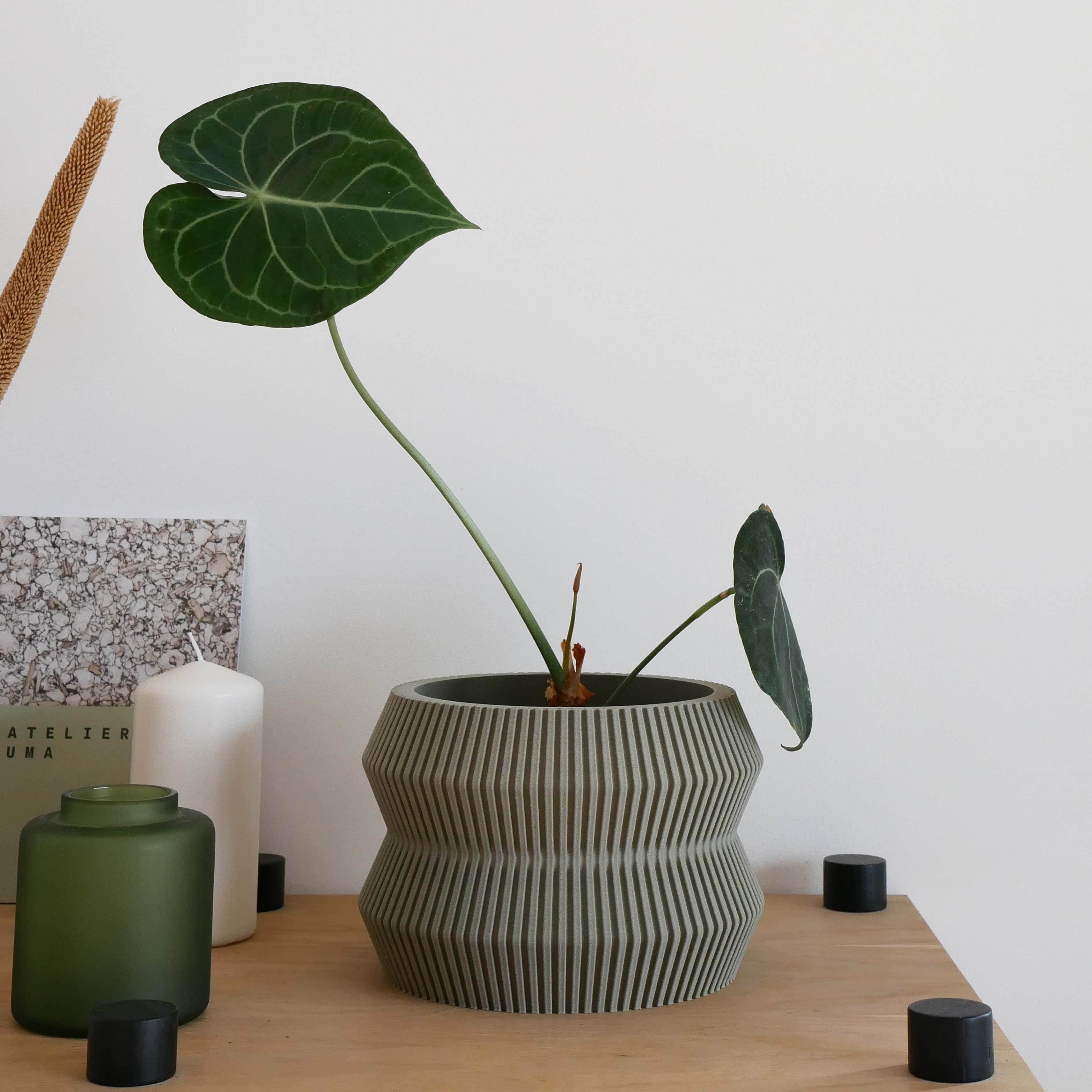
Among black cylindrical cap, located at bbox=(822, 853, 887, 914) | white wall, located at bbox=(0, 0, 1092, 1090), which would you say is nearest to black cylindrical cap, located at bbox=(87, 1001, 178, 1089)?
white wall, located at bbox=(0, 0, 1092, 1090)

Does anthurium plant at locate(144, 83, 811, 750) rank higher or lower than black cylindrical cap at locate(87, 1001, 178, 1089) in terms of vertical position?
higher

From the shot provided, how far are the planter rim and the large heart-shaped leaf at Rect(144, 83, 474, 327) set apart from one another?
28 cm

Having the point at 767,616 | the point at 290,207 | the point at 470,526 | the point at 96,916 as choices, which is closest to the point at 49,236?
the point at 290,207

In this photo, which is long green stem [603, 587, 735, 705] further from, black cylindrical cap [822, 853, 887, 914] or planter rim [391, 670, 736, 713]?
black cylindrical cap [822, 853, 887, 914]

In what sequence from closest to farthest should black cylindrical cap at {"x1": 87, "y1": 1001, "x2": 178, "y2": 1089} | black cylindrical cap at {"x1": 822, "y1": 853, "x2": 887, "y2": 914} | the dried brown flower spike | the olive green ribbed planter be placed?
1. black cylindrical cap at {"x1": 87, "y1": 1001, "x2": 178, "y2": 1089}
2. the olive green ribbed planter
3. the dried brown flower spike
4. black cylindrical cap at {"x1": 822, "y1": 853, "x2": 887, "y2": 914}

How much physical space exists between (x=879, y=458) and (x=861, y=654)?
189mm

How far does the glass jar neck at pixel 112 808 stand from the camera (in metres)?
0.69

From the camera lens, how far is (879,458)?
105cm

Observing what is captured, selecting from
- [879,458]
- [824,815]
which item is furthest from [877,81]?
[824,815]

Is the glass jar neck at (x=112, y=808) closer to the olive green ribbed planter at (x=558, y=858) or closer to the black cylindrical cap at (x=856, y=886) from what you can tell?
the olive green ribbed planter at (x=558, y=858)

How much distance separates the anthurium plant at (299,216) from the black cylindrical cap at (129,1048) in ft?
1.29

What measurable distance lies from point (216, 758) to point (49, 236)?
17.1 inches

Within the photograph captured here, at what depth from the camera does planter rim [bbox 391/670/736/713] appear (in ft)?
2.43

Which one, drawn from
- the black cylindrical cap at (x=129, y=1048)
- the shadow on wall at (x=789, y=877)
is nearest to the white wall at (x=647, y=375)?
the shadow on wall at (x=789, y=877)
